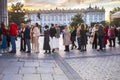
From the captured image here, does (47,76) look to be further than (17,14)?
No

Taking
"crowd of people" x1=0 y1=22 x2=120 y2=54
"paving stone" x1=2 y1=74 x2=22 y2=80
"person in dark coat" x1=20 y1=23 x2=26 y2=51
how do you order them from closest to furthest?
"paving stone" x1=2 y1=74 x2=22 y2=80, "crowd of people" x1=0 y1=22 x2=120 y2=54, "person in dark coat" x1=20 y1=23 x2=26 y2=51

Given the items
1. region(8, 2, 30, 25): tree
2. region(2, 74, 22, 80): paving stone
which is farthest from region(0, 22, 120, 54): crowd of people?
region(8, 2, 30, 25): tree

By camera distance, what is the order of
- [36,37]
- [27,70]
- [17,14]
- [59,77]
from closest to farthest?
1. [59,77]
2. [27,70]
3. [36,37]
4. [17,14]

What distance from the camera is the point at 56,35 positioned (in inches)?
1079

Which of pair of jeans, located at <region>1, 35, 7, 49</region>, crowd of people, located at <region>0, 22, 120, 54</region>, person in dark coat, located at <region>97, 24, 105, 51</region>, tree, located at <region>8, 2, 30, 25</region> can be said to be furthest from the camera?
tree, located at <region>8, 2, 30, 25</region>

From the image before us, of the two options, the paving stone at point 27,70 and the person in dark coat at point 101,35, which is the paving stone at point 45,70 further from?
the person in dark coat at point 101,35

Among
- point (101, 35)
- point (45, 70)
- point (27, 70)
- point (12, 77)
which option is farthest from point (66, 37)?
point (12, 77)

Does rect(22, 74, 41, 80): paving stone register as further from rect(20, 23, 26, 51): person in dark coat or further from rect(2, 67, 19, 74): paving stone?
rect(20, 23, 26, 51): person in dark coat

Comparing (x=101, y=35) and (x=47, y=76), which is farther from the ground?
(x=101, y=35)

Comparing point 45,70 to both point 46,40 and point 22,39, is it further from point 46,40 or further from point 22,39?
point 22,39

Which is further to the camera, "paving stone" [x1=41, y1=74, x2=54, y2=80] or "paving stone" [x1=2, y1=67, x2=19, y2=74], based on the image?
"paving stone" [x1=2, y1=67, x2=19, y2=74]

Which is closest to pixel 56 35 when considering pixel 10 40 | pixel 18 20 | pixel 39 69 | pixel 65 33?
pixel 65 33

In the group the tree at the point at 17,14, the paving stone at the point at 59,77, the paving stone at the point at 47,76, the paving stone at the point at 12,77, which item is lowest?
the paving stone at the point at 59,77

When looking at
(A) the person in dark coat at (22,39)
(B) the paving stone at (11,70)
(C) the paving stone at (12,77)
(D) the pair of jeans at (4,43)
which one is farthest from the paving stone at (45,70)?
(A) the person in dark coat at (22,39)
